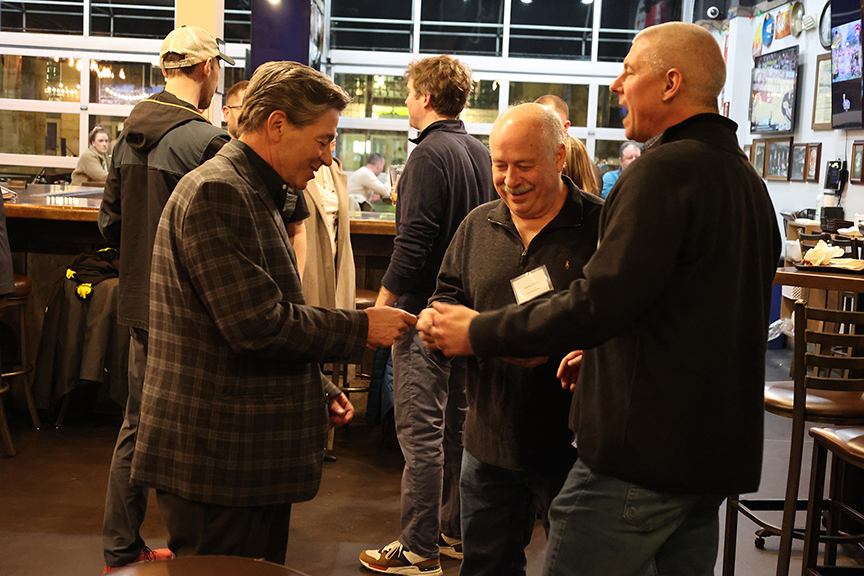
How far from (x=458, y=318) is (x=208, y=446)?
0.55 metres

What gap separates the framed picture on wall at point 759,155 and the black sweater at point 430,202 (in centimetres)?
769

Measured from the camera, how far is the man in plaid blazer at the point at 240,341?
1.49 metres

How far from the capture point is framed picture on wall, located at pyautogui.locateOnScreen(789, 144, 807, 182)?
841cm

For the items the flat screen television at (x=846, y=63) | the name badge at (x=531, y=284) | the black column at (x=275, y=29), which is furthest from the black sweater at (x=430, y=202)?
the flat screen television at (x=846, y=63)

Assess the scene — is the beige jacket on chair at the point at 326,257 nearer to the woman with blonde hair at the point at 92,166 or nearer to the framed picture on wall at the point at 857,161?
the framed picture on wall at the point at 857,161

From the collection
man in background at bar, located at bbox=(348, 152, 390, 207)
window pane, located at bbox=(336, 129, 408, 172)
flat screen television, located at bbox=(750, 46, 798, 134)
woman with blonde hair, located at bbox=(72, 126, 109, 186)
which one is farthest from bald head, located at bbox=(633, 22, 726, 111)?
window pane, located at bbox=(336, 129, 408, 172)

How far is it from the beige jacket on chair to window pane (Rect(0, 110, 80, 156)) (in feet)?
29.4

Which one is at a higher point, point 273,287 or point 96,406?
point 273,287

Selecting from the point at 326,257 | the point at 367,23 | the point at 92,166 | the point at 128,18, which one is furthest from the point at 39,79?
the point at 326,257

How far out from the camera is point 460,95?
2.81 meters

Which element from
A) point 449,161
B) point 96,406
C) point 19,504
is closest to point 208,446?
point 449,161

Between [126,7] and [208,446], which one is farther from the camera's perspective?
[126,7]

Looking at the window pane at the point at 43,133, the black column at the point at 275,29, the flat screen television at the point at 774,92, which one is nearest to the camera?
the black column at the point at 275,29

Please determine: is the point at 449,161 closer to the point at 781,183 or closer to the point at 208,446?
the point at 208,446
